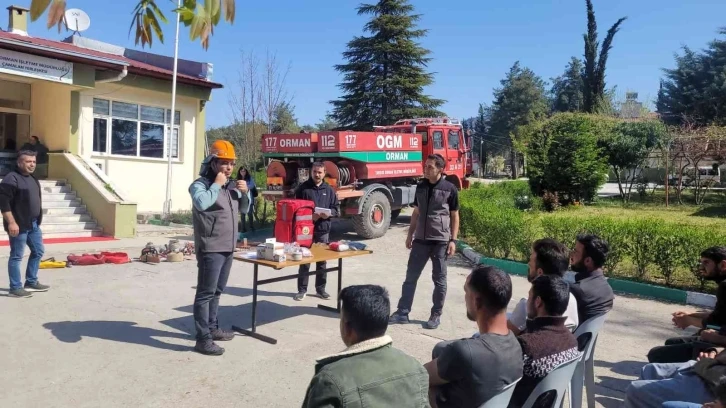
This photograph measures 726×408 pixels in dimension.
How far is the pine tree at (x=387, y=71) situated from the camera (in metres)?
32.8

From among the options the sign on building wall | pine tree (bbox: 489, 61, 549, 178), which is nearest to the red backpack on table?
the sign on building wall

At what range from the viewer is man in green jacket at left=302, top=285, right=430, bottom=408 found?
1.84 meters

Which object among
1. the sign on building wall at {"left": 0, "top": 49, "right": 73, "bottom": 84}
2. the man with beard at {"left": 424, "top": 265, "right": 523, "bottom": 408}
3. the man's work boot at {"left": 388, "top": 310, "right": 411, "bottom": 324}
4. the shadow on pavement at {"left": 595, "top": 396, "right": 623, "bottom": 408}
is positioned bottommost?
the shadow on pavement at {"left": 595, "top": 396, "right": 623, "bottom": 408}

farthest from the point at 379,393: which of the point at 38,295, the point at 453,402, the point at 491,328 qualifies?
the point at 38,295

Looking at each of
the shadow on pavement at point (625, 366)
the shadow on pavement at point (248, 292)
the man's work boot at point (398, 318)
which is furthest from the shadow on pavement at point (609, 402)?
the shadow on pavement at point (248, 292)

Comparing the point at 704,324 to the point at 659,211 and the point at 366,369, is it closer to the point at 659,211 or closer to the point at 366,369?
the point at 366,369

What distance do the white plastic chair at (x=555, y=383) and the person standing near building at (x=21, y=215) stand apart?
5.76 meters

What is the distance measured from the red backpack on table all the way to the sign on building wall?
888 centimetres

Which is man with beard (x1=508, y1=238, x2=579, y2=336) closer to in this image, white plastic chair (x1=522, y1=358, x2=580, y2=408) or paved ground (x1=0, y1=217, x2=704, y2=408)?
white plastic chair (x1=522, y1=358, x2=580, y2=408)

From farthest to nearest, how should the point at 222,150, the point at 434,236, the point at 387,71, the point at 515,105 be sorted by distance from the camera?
the point at 515,105, the point at 387,71, the point at 434,236, the point at 222,150

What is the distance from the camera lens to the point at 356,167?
459 inches

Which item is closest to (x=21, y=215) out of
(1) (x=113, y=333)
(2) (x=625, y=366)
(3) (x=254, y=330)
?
(1) (x=113, y=333)

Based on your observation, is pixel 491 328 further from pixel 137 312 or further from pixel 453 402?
pixel 137 312

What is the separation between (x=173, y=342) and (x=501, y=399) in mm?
3427
